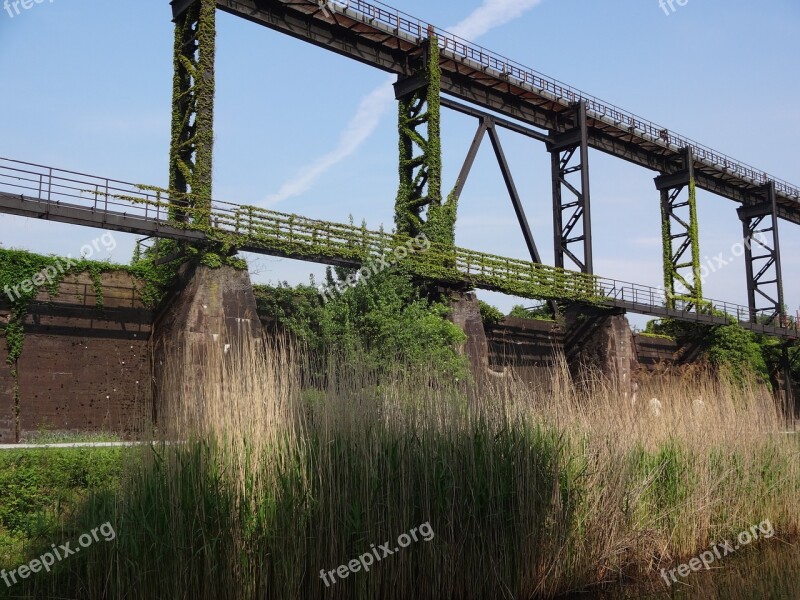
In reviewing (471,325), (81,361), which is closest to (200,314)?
(81,361)

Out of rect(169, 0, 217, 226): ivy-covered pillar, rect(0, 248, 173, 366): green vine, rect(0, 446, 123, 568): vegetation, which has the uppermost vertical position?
rect(169, 0, 217, 226): ivy-covered pillar

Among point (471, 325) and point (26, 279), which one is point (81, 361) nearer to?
point (26, 279)

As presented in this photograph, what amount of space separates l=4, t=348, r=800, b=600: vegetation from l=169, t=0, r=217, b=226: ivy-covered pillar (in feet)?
39.0

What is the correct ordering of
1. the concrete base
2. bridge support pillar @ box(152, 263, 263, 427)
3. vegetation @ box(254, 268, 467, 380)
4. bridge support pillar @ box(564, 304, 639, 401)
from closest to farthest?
1. bridge support pillar @ box(152, 263, 263, 427)
2. vegetation @ box(254, 268, 467, 380)
3. the concrete base
4. bridge support pillar @ box(564, 304, 639, 401)

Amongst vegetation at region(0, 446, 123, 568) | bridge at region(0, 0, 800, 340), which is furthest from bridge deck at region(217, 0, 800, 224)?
vegetation at region(0, 446, 123, 568)

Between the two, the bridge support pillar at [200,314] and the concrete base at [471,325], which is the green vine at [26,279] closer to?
the bridge support pillar at [200,314]

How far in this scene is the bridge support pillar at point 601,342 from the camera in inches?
1117

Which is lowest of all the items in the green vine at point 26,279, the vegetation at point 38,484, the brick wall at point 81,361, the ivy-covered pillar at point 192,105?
the vegetation at point 38,484

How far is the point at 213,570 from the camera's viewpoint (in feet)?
20.1

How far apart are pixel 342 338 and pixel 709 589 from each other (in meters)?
10.9

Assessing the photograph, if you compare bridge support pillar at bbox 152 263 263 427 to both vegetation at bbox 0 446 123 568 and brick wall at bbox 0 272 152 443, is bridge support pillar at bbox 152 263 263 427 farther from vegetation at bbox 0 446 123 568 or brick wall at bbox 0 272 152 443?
vegetation at bbox 0 446 123 568

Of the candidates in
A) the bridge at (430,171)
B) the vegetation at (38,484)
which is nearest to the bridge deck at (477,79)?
the bridge at (430,171)

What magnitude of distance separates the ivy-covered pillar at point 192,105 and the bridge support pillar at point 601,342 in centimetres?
1654

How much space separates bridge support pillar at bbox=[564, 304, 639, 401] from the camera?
28.4 m
